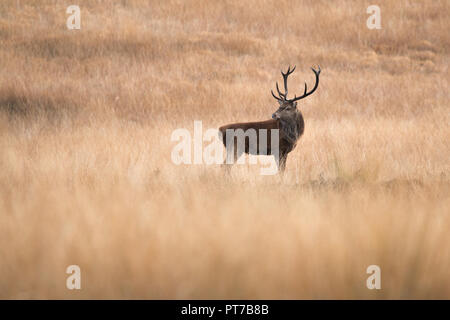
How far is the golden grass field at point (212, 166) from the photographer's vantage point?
2.80m

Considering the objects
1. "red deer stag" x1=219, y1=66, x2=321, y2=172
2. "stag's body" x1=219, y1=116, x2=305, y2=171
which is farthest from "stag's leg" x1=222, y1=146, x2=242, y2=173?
"stag's body" x1=219, y1=116, x2=305, y2=171

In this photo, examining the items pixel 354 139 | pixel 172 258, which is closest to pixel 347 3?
pixel 354 139

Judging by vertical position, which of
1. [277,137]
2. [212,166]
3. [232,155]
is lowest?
[212,166]

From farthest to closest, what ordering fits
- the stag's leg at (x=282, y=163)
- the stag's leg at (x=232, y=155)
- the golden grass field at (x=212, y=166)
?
the stag's leg at (x=232, y=155) → the stag's leg at (x=282, y=163) → the golden grass field at (x=212, y=166)

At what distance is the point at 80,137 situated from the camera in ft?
29.5

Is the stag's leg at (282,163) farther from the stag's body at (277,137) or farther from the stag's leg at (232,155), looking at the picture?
the stag's leg at (232,155)

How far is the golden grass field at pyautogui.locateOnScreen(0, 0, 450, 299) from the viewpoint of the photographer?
110 inches

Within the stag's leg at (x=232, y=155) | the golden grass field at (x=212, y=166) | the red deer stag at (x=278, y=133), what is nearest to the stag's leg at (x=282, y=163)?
the red deer stag at (x=278, y=133)

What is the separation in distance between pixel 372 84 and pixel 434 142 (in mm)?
7673

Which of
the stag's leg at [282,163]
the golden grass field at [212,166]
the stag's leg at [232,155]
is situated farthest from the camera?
the stag's leg at [232,155]

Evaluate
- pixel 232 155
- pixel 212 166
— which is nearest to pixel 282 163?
pixel 232 155

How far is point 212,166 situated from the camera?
22.4 ft

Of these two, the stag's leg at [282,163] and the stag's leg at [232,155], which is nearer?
the stag's leg at [282,163]

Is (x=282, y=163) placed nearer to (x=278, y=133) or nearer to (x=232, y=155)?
(x=278, y=133)
